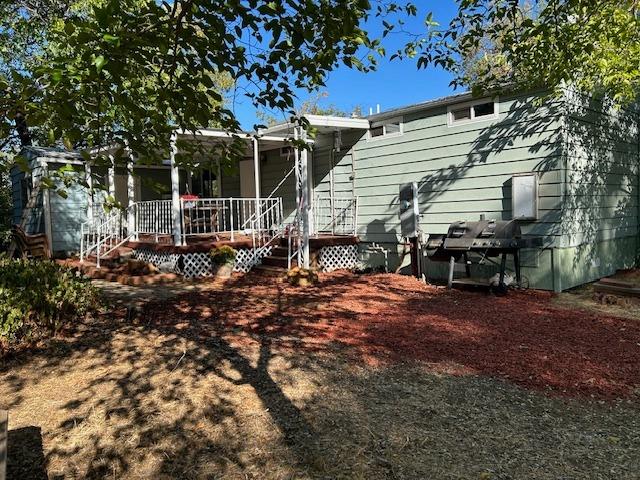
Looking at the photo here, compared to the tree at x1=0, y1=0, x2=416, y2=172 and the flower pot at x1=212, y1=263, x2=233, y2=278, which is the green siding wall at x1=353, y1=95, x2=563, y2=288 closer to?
the flower pot at x1=212, y1=263, x2=233, y2=278

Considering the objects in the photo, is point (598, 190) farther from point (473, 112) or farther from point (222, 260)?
point (222, 260)

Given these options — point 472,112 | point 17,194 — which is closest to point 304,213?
point 472,112

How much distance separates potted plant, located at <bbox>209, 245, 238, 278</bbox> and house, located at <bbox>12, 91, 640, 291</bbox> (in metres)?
0.83

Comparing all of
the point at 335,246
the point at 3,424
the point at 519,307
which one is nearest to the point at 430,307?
the point at 519,307

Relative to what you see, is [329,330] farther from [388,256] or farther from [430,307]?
[388,256]

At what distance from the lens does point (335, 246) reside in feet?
35.7

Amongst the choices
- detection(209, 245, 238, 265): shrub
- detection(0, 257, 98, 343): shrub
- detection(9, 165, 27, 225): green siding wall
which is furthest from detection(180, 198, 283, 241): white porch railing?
detection(9, 165, 27, 225): green siding wall

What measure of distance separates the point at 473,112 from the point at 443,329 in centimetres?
480

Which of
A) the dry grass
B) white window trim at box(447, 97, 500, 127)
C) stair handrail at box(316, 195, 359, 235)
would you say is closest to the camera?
the dry grass

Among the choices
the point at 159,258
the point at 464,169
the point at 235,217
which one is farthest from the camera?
the point at 235,217

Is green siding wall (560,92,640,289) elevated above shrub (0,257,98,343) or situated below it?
above

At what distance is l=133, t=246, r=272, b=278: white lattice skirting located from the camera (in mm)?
9945

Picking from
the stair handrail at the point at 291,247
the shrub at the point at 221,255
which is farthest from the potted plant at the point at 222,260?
the stair handrail at the point at 291,247

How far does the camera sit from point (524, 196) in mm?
8031
